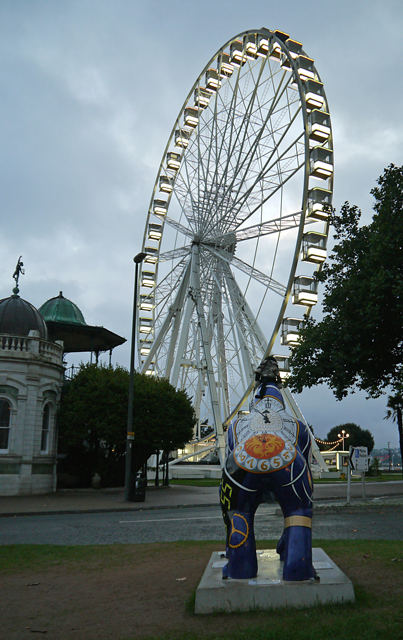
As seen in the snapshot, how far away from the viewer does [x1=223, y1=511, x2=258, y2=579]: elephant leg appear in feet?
20.0

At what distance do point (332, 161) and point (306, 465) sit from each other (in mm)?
22423

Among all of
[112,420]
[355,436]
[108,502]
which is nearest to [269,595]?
[108,502]

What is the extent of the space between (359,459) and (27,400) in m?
14.8

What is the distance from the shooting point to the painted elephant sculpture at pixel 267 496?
597 centimetres

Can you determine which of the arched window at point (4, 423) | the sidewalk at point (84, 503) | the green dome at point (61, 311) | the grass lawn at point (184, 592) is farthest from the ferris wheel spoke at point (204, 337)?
the grass lawn at point (184, 592)

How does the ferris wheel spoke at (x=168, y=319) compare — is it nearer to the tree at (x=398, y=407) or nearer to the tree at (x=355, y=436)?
the tree at (x=398, y=407)

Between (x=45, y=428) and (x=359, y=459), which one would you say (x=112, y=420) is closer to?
(x=45, y=428)

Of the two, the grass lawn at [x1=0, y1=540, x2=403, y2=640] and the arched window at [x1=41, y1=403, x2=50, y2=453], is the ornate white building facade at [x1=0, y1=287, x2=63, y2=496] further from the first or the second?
the grass lawn at [x1=0, y1=540, x2=403, y2=640]

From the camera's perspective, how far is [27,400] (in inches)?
1056

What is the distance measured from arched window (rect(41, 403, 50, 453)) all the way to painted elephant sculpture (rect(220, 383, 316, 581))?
23454 mm

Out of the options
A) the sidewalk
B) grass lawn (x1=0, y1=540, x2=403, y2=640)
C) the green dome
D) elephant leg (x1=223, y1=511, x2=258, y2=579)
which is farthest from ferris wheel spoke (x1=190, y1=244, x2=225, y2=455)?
elephant leg (x1=223, y1=511, x2=258, y2=579)

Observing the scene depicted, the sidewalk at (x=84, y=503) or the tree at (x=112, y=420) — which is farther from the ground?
the tree at (x=112, y=420)

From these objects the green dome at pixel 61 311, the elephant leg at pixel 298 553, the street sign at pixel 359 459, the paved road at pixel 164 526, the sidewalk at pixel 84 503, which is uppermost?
the green dome at pixel 61 311

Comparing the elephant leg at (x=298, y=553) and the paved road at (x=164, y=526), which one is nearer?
the elephant leg at (x=298, y=553)
